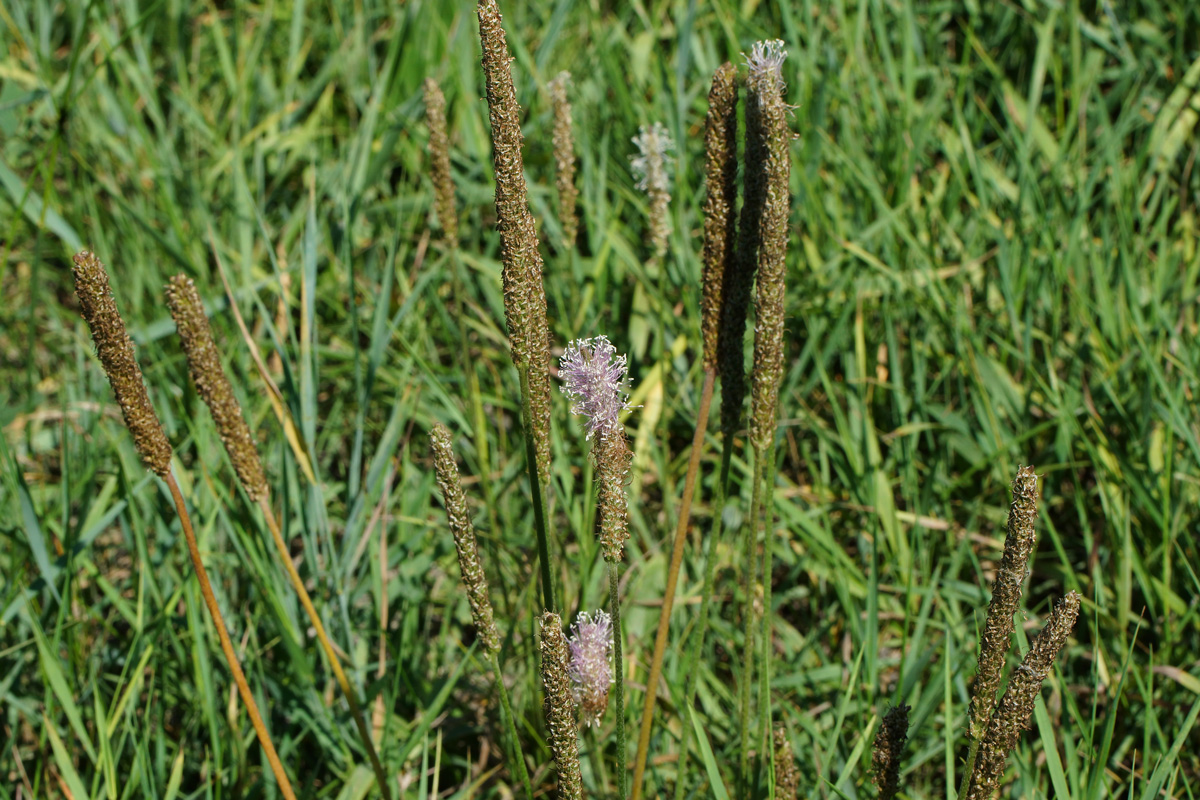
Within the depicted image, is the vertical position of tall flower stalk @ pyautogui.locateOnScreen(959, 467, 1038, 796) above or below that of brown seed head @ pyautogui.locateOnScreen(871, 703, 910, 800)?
above

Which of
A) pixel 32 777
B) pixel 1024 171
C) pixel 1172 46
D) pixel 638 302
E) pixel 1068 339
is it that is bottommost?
pixel 32 777

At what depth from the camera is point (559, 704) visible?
1.45m

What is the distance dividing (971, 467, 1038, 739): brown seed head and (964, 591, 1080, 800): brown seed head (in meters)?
0.02

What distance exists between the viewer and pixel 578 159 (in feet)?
12.2

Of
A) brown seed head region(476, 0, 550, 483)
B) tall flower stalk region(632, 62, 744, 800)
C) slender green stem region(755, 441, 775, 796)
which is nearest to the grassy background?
slender green stem region(755, 441, 775, 796)

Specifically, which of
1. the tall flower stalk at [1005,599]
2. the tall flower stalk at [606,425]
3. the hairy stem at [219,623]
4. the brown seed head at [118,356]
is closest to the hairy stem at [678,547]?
the tall flower stalk at [606,425]

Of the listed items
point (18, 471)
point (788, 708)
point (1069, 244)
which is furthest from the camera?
point (1069, 244)

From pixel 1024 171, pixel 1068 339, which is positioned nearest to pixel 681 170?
pixel 1024 171

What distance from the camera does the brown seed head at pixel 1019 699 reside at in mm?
1359

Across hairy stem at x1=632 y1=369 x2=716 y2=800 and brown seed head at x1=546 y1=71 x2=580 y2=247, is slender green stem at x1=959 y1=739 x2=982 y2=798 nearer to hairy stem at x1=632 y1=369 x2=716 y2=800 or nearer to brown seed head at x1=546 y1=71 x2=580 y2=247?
hairy stem at x1=632 y1=369 x2=716 y2=800

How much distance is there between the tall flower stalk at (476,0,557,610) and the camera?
132cm

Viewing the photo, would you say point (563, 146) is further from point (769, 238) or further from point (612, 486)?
point (612, 486)

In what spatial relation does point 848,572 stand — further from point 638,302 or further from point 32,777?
point 32,777

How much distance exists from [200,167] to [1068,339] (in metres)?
3.10
